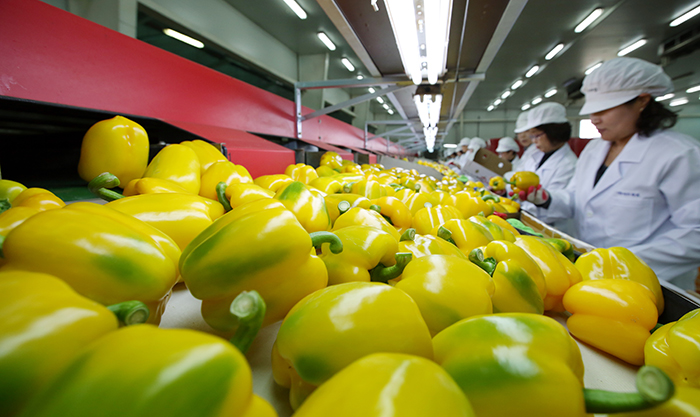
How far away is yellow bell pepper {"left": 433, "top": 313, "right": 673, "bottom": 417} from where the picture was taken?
0.36m

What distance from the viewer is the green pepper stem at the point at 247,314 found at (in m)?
0.34

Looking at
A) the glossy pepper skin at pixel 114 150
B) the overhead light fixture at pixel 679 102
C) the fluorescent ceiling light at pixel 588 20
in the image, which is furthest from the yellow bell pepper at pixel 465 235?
the overhead light fixture at pixel 679 102

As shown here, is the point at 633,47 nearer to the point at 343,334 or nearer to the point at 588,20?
the point at 588,20

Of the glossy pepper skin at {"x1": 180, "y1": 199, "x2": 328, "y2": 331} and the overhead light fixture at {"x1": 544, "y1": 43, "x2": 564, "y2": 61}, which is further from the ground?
the overhead light fixture at {"x1": 544, "y1": 43, "x2": 564, "y2": 61}

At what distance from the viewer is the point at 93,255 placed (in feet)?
1.41

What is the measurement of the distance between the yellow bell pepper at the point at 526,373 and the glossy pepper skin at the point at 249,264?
31 cm

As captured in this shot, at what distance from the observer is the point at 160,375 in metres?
0.24

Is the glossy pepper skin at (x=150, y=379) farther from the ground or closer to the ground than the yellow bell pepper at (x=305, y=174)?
closer to the ground

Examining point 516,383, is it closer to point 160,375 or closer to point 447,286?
point 447,286

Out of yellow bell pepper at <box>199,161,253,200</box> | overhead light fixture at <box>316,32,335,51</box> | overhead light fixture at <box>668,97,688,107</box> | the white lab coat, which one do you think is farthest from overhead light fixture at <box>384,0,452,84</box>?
overhead light fixture at <box>668,97,688,107</box>

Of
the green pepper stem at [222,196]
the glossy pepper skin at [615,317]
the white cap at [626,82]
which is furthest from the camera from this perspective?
the white cap at [626,82]

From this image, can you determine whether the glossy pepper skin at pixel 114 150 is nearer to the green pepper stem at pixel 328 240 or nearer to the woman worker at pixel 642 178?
the green pepper stem at pixel 328 240

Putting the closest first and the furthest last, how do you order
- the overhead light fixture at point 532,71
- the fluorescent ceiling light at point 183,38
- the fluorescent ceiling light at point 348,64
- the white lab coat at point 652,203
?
the white lab coat at point 652,203 < the fluorescent ceiling light at point 183,38 < the fluorescent ceiling light at point 348,64 < the overhead light fixture at point 532,71

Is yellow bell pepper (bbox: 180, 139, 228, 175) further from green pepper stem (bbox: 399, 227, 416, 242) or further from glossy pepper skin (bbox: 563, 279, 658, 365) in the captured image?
glossy pepper skin (bbox: 563, 279, 658, 365)
